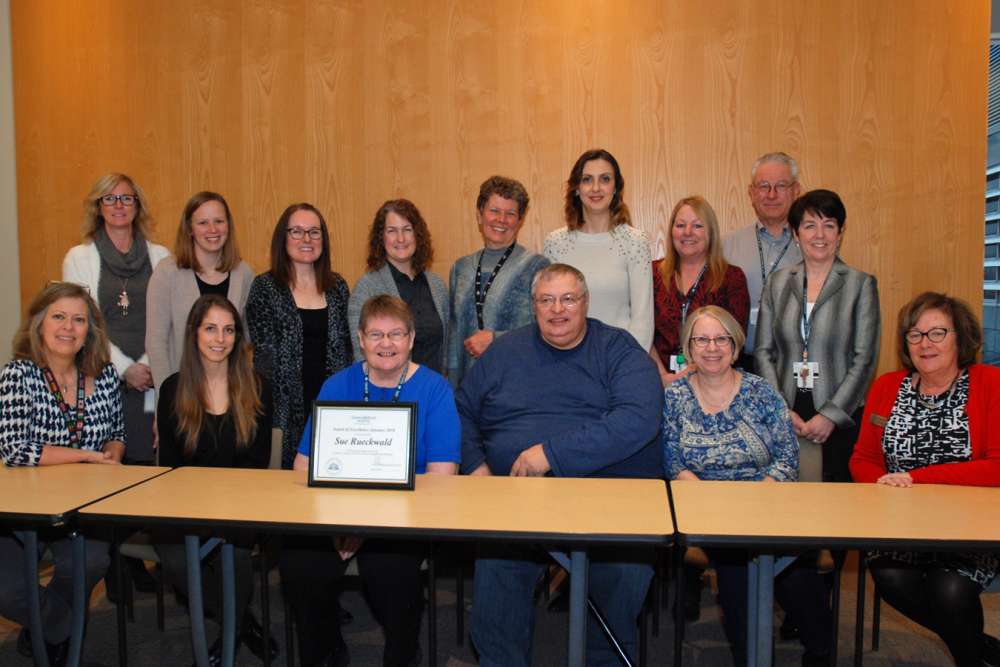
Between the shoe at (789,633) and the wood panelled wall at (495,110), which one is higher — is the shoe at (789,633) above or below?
below

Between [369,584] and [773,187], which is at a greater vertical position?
[773,187]

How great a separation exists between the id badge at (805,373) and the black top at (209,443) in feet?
7.13

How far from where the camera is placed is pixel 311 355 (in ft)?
11.9

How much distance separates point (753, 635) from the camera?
2.23 metres

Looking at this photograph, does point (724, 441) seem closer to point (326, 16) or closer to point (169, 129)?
point (326, 16)

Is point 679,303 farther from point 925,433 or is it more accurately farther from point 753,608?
point 753,608

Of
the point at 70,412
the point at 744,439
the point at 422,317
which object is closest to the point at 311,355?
the point at 422,317

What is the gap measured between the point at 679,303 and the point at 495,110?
76.5 inches

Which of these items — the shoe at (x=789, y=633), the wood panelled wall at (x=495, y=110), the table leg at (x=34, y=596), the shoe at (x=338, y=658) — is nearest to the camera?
the table leg at (x=34, y=596)

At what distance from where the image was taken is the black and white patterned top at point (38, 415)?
2824 millimetres

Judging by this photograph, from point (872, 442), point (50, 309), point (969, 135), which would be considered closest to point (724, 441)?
point (872, 442)

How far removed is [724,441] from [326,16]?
3700 mm

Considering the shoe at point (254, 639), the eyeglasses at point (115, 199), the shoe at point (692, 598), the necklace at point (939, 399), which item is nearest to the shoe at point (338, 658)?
the shoe at point (254, 639)

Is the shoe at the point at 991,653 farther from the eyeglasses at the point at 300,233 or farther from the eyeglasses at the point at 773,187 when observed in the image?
the eyeglasses at the point at 300,233
